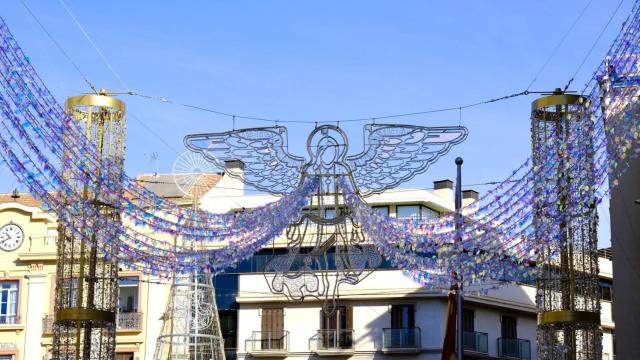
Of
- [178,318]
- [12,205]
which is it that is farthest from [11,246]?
[178,318]

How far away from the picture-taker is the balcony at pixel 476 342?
44.3 m

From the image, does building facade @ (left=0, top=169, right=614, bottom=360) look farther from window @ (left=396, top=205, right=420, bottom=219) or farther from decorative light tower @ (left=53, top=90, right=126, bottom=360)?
decorative light tower @ (left=53, top=90, right=126, bottom=360)

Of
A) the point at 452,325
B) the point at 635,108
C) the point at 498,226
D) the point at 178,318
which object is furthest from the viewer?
the point at 178,318

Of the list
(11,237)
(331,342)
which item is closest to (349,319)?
(331,342)

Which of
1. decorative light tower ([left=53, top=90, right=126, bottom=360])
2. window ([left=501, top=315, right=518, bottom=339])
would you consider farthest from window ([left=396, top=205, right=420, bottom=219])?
decorative light tower ([left=53, top=90, right=126, bottom=360])

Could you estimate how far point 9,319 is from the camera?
1795 inches

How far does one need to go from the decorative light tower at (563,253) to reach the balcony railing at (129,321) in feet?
80.1

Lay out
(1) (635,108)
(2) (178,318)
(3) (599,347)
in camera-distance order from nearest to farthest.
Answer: (1) (635,108) < (3) (599,347) < (2) (178,318)

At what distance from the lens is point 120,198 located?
74.7ft

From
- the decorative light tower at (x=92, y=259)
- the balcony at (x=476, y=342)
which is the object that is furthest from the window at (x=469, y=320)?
the decorative light tower at (x=92, y=259)

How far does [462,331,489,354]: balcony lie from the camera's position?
44.3 meters

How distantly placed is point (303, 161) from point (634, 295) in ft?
22.4

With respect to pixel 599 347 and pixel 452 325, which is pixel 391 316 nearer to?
pixel 452 325

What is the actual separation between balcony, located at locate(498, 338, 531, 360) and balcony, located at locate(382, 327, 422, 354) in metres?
3.67
